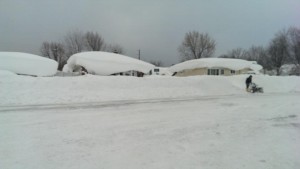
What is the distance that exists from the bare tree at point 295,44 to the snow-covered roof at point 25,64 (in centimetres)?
5500

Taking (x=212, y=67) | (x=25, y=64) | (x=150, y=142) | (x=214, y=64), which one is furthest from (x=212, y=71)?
(x=150, y=142)

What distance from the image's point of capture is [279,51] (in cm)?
7619

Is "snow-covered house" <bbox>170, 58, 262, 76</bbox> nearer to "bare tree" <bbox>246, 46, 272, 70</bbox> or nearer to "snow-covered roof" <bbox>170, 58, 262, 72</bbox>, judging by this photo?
"snow-covered roof" <bbox>170, 58, 262, 72</bbox>

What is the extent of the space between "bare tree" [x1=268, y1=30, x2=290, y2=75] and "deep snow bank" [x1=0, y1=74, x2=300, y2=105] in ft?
139

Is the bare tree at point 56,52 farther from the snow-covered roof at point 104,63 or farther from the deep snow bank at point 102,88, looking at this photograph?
the deep snow bank at point 102,88

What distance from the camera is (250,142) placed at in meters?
8.63

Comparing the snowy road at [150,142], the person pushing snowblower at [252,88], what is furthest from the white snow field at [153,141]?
the person pushing snowblower at [252,88]

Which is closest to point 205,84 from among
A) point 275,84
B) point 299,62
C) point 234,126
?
point 275,84

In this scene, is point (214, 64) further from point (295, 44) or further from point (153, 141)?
point (153, 141)

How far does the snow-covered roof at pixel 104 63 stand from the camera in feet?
147

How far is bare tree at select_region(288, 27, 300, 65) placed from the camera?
71.0 metres

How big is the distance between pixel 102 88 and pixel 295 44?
60.1 m

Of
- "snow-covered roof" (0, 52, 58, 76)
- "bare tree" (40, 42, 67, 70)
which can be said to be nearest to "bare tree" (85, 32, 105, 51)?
"bare tree" (40, 42, 67, 70)

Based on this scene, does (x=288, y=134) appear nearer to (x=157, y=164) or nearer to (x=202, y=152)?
(x=202, y=152)
